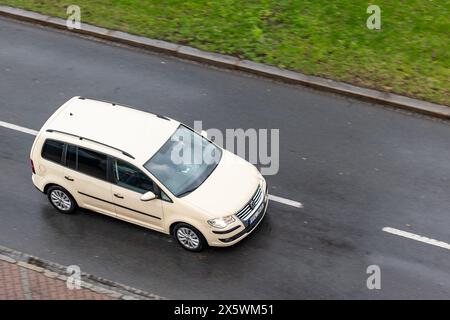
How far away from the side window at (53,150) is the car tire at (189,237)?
2421 millimetres

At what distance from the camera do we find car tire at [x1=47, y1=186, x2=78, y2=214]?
12.0 meters

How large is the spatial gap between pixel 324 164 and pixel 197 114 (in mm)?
2981

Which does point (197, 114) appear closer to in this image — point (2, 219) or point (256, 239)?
point (256, 239)

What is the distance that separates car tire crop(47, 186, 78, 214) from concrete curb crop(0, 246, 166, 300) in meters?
1.20

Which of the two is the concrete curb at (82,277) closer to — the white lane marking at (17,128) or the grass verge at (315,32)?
the white lane marking at (17,128)

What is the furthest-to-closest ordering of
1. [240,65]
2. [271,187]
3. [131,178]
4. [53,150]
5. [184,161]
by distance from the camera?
[240,65] < [271,187] < [53,150] < [184,161] < [131,178]

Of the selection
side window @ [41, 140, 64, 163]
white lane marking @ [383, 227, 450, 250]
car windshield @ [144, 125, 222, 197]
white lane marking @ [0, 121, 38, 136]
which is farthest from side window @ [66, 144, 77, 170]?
white lane marking @ [383, 227, 450, 250]

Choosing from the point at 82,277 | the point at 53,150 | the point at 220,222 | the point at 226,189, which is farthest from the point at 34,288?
the point at 226,189

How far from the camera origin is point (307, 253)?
1152cm

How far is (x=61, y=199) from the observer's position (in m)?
12.1

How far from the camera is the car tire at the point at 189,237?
11.2 metres

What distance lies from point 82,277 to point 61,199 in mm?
1776

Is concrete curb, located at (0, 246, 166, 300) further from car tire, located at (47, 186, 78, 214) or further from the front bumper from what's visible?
the front bumper

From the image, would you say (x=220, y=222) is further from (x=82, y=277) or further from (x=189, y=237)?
(x=82, y=277)
